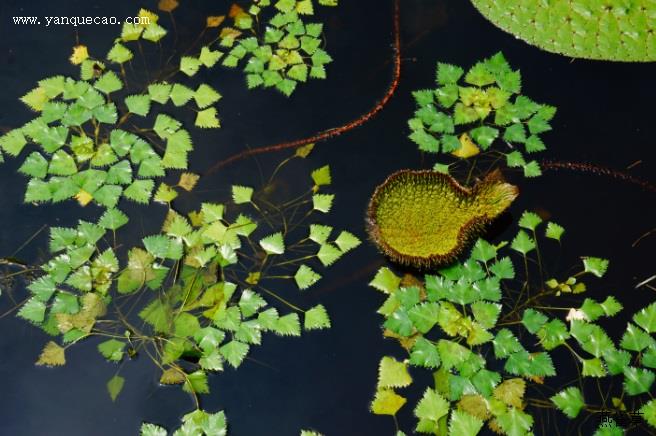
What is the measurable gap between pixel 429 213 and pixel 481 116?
0.78 m

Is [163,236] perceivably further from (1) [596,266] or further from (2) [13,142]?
(1) [596,266]

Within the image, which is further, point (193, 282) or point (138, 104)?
point (138, 104)

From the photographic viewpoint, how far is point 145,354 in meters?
2.54

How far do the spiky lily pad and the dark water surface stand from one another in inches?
8.7

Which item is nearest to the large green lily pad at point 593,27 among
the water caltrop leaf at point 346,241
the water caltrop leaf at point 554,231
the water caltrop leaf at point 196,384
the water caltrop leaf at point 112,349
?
the water caltrop leaf at point 554,231

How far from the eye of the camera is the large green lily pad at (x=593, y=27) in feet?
9.76

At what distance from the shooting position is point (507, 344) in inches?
97.7

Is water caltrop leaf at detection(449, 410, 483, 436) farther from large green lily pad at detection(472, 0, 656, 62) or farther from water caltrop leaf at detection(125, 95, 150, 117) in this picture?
water caltrop leaf at detection(125, 95, 150, 117)

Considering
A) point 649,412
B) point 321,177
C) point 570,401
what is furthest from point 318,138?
point 649,412

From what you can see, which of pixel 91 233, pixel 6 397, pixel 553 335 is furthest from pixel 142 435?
pixel 553 335

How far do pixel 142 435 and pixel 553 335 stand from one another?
181cm

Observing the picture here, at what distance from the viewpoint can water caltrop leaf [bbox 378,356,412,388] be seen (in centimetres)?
243

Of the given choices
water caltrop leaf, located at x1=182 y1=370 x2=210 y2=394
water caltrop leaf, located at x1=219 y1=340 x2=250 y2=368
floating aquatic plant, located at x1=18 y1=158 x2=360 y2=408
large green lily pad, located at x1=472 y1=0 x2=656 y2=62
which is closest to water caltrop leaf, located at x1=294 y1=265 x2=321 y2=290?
floating aquatic plant, located at x1=18 y1=158 x2=360 y2=408

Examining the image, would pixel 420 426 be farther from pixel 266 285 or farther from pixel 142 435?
pixel 142 435
